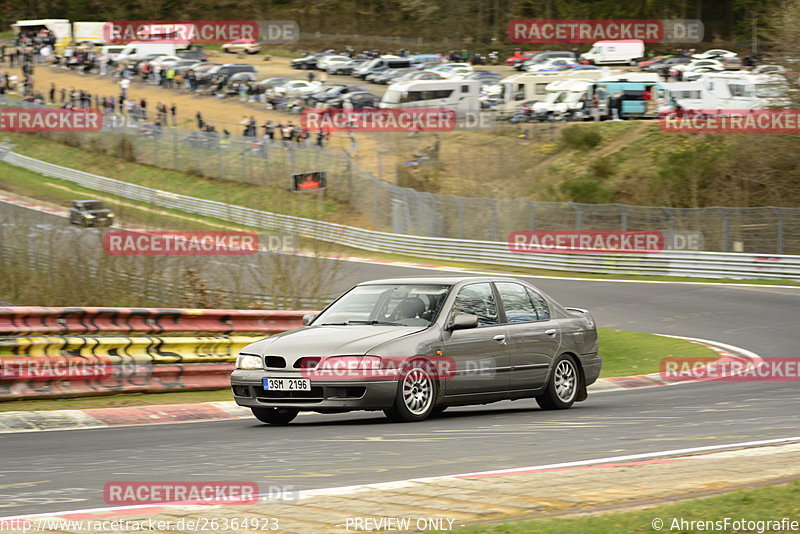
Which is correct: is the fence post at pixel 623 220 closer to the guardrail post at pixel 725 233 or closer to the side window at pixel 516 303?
the guardrail post at pixel 725 233

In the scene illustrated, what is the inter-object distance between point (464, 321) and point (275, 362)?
192 centimetres

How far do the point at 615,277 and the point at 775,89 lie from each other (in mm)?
14345

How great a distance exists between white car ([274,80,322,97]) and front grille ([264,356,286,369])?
56.1m

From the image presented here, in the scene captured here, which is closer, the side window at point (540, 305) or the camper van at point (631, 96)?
the side window at point (540, 305)

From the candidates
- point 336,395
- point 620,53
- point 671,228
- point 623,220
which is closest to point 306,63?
point 620,53

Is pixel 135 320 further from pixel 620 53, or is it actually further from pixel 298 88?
pixel 620 53

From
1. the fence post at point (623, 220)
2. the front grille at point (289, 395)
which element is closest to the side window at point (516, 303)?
the front grille at point (289, 395)

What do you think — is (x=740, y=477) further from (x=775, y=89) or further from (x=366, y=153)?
(x=366, y=153)

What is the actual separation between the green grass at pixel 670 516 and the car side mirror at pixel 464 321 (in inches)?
207

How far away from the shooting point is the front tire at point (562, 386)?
12000 mm

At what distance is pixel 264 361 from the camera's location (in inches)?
413

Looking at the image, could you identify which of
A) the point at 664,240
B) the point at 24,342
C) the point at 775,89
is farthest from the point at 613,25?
the point at 24,342

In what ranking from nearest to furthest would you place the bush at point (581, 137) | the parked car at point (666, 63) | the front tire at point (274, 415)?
1. the front tire at point (274, 415)
2. the bush at point (581, 137)
3. the parked car at point (666, 63)

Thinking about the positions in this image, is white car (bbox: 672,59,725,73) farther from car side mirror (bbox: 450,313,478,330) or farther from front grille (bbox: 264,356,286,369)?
front grille (bbox: 264,356,286,369)
